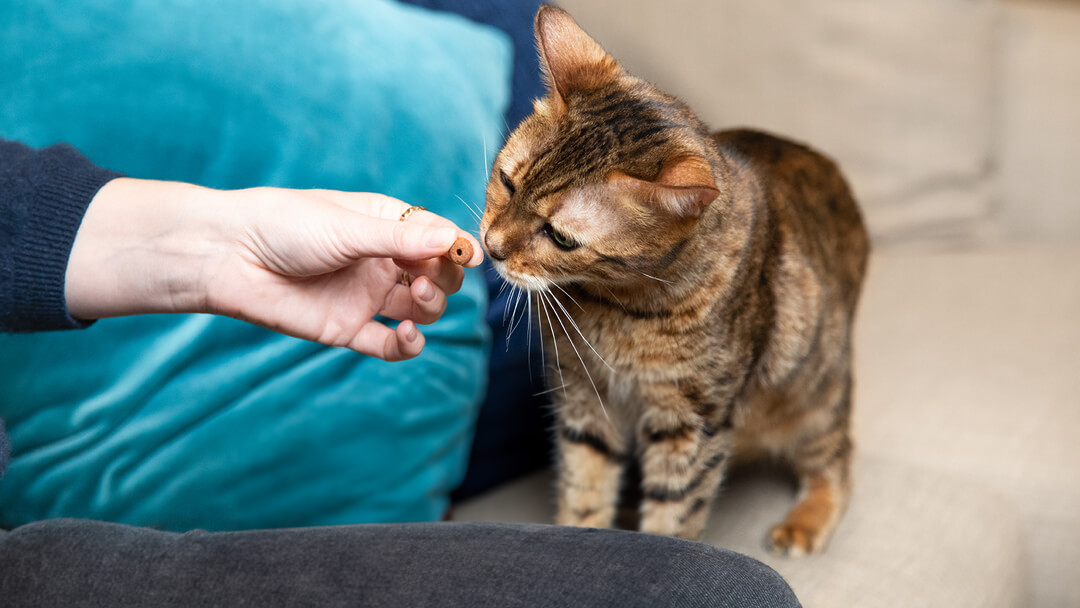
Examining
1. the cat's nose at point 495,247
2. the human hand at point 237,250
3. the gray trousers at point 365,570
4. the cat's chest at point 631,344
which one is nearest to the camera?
the gray trousers at point 365,570

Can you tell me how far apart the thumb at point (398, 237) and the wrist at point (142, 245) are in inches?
5.7

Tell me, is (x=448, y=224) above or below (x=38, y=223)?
above

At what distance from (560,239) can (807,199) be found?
593mm

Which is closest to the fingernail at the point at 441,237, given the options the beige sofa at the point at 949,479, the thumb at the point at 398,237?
the thumb at the point at 398,237

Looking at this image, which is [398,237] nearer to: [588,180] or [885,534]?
[588,180]

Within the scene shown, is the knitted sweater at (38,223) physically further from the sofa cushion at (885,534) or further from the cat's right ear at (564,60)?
the sofa cushion at (885,534)

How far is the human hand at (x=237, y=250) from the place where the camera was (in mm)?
793

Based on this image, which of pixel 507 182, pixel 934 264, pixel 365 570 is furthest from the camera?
pixel 934 264

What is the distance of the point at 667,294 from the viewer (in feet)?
3.24

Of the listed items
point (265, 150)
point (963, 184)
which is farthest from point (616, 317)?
point (963, 184)

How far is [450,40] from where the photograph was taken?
43.8 inches

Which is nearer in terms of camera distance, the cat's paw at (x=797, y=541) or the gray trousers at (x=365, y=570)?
the gray trousers at (x=365, y=570)

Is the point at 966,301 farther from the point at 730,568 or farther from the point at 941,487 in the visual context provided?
the point at 730,568

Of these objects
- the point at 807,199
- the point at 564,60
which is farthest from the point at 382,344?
the point at 807,199
